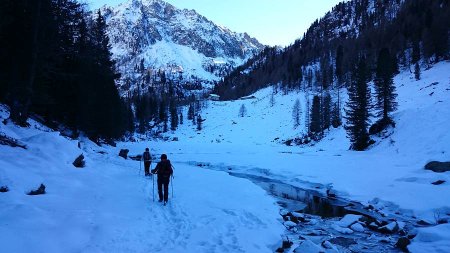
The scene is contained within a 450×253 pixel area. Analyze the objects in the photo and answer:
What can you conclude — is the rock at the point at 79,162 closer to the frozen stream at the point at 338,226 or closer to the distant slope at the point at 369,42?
the frozen stream at the point at 338,226

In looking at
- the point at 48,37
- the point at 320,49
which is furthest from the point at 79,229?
the point at 320,49

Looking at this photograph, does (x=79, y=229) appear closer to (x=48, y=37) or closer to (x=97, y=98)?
(x=48, y=37)

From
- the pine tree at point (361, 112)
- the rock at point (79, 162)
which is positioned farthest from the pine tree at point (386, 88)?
the rock at point (79, 162)

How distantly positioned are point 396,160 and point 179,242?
24434mm

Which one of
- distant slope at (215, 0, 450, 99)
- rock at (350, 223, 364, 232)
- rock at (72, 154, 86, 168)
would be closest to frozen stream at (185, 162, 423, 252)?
rock at (350, 223, 364, 232)

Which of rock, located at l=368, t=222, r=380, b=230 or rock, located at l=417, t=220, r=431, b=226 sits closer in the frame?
rock, located at l=368, t=222, r=380, b=230

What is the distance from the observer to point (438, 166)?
21.2 metres

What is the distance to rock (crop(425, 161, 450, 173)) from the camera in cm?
2056

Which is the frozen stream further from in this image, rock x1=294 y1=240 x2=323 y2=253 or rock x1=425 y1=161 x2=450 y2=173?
rock x1=425 y1=161 x2=450 y2=173

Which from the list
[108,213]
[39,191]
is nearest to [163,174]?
[108,213]

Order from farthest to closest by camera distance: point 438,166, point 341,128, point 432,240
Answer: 1. point 341,128
2. point 438,166
3. point 432,240

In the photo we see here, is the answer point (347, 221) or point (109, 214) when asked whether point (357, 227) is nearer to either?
point (347, 221)

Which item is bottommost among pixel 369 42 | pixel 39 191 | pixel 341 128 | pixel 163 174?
pixel 39 191

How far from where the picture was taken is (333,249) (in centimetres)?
1029
